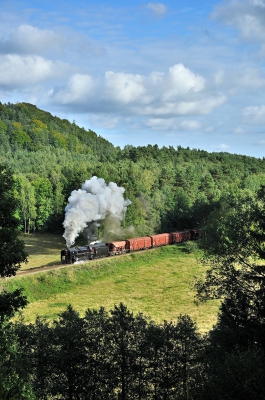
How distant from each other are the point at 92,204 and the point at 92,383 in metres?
42.3

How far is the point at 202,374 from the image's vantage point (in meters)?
15.7

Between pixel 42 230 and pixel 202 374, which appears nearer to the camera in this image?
pixel 202 374

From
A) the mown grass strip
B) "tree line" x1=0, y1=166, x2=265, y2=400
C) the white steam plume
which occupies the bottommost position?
the mown grass strip

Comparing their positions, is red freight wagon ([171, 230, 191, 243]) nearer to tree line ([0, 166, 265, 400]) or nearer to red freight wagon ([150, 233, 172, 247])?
red freight wagon ([150, 233, 172, 247])

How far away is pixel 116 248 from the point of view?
59.3 metres

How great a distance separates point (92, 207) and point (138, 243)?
10890mm

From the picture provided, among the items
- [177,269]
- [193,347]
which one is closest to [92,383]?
[193,347]

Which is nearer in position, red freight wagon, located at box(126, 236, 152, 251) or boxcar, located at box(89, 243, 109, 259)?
boxcar, located at box(89, 243, 109, 259)

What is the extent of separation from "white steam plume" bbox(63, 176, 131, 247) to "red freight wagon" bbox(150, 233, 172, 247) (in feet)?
23.3

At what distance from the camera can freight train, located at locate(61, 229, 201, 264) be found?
52.1 metres

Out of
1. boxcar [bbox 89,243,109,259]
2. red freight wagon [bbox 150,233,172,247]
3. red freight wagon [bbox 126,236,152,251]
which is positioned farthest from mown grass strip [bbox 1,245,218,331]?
red freight wagon [bbox 150,233,172,247]

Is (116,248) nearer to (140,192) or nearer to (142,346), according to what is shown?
(140,192)

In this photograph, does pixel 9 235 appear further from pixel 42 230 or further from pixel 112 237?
pixel 42 230

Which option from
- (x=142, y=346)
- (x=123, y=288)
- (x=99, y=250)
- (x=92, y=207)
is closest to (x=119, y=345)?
(x=142, y=346)
